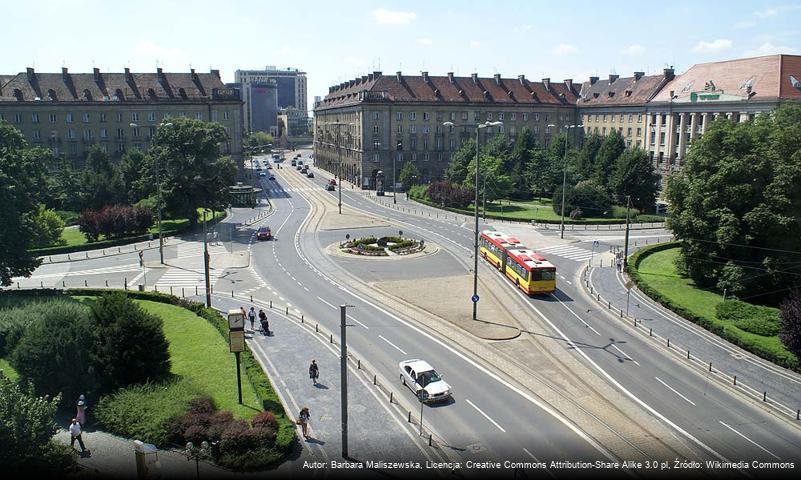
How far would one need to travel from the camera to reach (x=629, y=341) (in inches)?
1622

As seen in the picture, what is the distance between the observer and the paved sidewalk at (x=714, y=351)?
33938mm

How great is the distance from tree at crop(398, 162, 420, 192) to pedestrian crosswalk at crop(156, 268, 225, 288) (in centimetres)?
5799

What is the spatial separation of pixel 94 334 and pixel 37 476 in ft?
33.3

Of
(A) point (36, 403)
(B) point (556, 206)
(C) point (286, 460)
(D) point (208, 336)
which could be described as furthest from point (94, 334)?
(B) point (556, 206)

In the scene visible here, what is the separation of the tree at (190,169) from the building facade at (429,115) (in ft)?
138

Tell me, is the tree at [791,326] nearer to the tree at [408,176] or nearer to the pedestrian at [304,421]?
the pedestrian at [304,421]

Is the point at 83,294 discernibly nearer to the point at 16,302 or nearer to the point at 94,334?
the point at 16,302

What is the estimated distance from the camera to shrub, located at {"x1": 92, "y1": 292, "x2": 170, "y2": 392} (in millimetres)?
30500

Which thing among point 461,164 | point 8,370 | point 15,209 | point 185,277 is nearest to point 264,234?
point 185,277

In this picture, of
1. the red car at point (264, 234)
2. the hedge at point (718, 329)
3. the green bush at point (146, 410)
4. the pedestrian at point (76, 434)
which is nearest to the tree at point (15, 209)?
the green bush at point (146, 410)

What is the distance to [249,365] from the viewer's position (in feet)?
110

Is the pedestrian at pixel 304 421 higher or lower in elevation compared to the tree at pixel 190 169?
lower

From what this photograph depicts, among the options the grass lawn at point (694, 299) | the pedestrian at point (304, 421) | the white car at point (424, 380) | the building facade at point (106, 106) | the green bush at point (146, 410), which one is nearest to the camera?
the green bush at point (146, 410)

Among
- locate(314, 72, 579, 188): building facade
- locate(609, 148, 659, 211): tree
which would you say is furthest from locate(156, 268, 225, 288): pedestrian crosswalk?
locate(314, 72, 579, 188): building facade
